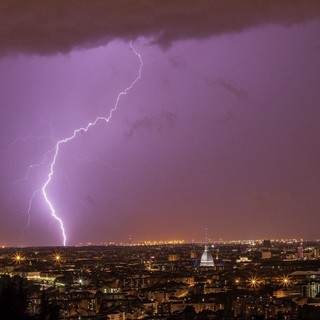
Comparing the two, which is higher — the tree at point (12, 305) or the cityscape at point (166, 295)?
the cityscape at point (166, 295)

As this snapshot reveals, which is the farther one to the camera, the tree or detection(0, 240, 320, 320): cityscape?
detection(0, 240, 320, 320): cityscape

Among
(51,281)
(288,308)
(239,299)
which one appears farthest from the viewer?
(51,281)

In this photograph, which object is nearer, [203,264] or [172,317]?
[172,317]

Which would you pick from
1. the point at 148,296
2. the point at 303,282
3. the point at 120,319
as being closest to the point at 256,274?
the point at 303,282

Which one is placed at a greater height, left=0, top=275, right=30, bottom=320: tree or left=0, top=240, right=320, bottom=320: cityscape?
left=0, top=240, right=320, bottom=320: cityscape

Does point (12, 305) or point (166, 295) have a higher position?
point (166, 295)

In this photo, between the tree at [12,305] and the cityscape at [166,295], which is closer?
the tree at [12,305]

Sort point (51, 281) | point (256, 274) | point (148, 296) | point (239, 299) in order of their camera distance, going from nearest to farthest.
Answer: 1. point (239, 299)
2. point (148, 296)
3. point (51, 281)
4. point (256, 274)

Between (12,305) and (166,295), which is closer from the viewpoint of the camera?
(12,305)

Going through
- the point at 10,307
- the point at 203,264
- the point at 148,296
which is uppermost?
the point at 203,264

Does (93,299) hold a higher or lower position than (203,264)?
lower

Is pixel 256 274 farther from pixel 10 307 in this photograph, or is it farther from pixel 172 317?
pixel 10 307
